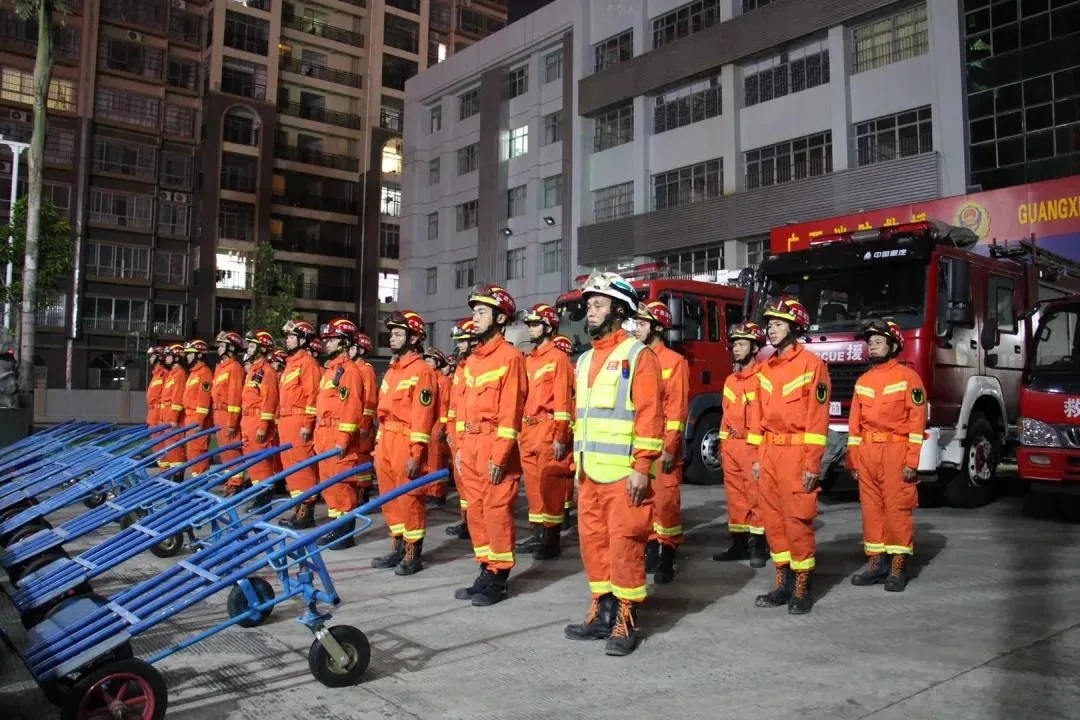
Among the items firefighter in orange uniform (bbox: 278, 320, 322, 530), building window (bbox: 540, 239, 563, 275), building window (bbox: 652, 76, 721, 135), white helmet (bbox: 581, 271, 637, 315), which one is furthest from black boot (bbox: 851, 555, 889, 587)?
building window (bbox: 540, 239, 563, 275)

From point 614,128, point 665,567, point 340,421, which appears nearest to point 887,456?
point 665,567

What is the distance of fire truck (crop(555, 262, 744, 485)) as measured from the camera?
11.8m

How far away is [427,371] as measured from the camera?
6.90 m

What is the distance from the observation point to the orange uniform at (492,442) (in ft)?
19.0

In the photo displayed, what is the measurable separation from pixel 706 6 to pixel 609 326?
2788 cm

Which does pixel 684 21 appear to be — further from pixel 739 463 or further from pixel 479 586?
pixel 479 586

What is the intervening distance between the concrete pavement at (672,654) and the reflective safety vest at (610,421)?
1.03 m

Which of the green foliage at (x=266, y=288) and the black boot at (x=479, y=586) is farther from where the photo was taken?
the green foliage at (x=266, y=288)

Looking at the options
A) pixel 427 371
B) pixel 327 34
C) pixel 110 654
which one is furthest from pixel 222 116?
pixel 110 654

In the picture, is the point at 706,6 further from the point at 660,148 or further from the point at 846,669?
the point at 846,669

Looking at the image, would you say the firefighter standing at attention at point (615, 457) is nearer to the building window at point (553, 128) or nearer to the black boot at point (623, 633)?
the black boot at point (623, 633)

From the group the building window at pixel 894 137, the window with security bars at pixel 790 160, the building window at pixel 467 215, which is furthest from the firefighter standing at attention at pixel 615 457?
the building window at pixel 467 215

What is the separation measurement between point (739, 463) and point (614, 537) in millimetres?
2958

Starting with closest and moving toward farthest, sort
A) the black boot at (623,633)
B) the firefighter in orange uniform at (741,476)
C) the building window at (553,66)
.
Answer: the black boot at (623,633)
the firefighter in orange uniform at (741,476)
the building window at (553,66)
